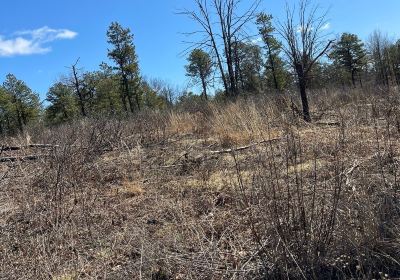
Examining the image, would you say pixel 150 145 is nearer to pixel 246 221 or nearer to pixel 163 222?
pixel 163 222

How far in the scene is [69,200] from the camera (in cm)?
512

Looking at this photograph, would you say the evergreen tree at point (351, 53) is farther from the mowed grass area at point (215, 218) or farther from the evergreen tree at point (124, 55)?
the mowed grass area at point (215, 218)

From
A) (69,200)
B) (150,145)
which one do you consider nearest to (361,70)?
(150,145)

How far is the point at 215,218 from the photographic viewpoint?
4.02m

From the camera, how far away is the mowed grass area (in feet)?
9.36

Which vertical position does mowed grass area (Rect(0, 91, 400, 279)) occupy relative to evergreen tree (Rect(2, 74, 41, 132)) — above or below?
below

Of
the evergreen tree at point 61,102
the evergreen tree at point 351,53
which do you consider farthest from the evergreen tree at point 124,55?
the evergreen tree at point 351,53

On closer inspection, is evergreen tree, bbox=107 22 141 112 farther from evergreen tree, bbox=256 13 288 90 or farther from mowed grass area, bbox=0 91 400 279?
mowed grass area, bbox=0 91 400 279

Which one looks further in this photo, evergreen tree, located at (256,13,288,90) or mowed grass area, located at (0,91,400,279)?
evergreen tree, located at (256,13,288,90)

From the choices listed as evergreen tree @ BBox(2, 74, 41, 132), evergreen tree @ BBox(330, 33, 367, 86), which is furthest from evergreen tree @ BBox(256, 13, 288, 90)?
evergreen tree @ BBox(2, 74, 41, 132)

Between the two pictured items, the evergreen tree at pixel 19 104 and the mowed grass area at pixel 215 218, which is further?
the evergreen tree at pixel 19 104

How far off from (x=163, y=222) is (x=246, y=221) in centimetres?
91

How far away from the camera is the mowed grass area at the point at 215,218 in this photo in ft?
9.36

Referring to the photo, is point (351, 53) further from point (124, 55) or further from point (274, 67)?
point (124, 55)
